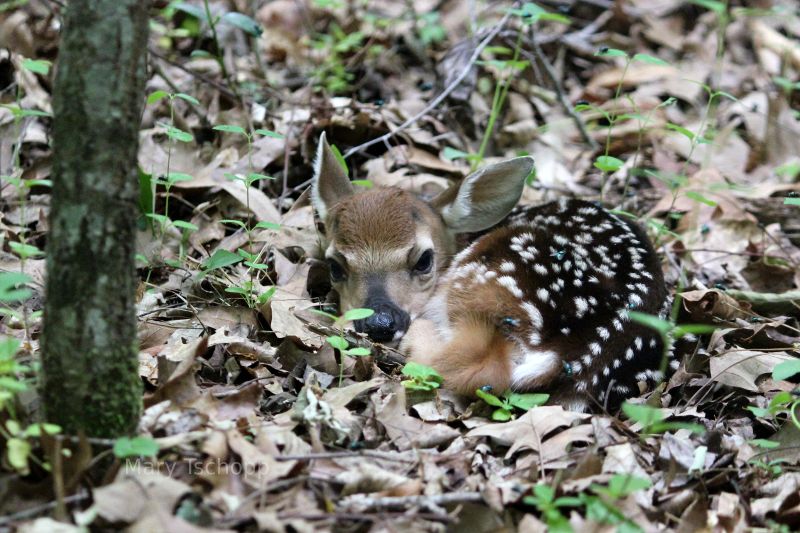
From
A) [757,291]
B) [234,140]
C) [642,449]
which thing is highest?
[234,140]

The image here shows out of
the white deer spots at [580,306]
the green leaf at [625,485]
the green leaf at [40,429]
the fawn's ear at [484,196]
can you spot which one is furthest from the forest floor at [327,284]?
the white deer spots at [580,306]

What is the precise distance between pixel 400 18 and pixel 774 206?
3.20 meters

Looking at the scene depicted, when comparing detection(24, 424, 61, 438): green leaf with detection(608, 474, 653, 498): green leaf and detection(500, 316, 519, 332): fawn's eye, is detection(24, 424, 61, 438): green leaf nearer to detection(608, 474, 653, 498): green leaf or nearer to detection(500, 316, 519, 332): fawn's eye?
detection(608, 474, 653, 498): green leaf

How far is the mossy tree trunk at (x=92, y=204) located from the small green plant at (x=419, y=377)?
48.3 inches

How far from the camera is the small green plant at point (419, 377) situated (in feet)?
10.6

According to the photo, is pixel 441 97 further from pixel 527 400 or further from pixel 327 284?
pixel 527 400

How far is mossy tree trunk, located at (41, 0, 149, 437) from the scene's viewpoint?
85.8 inches

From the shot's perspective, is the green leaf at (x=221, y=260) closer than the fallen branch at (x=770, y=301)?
Yes

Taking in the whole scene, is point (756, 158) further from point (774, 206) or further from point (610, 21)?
point (610, 21)

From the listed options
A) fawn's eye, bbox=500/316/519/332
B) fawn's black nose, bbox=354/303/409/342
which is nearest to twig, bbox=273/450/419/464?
fawn's eye, bbox=500/316/519/332

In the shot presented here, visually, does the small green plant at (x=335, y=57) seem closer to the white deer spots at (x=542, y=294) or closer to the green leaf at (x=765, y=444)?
the white deer spots at (x=542, y=294)

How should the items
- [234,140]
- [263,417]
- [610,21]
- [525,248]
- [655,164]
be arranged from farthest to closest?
[610,21] < [655,164] < [234,140] < [525,248] < [263,417]

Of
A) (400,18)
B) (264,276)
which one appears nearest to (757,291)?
(264,276)

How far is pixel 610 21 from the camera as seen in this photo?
7.96 metres
